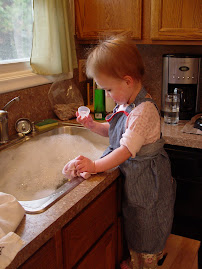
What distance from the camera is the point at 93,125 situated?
1406 millimetres

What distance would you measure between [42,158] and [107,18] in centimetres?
88

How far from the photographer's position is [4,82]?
1577 mm

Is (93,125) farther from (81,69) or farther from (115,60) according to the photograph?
(81,69)

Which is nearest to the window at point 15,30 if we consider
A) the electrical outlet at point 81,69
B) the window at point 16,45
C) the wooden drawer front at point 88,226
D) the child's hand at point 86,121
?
the window at point 16,45

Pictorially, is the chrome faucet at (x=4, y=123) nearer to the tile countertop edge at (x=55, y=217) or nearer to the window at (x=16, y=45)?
the window at (x=16, y=45)

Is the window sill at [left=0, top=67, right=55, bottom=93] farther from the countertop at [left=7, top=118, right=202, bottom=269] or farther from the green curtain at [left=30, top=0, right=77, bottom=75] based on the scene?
the countertop at [left=7, top=118, right=202, bottom=269]

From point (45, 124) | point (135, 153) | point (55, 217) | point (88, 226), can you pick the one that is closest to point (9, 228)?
point (55, 217)

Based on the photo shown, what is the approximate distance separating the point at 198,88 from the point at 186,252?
0.89 m

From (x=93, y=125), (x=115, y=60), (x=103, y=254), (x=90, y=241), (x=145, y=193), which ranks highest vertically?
(x=115, y=60)

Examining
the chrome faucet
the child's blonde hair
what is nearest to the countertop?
the child's blonde hair

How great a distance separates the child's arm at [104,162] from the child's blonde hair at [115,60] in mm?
264

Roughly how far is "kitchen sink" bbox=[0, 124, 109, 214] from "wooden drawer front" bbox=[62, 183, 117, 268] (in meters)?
0.12

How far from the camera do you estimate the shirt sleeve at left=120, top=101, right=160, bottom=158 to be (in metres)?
1.13

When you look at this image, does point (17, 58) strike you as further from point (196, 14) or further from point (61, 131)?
point (196, 14)
